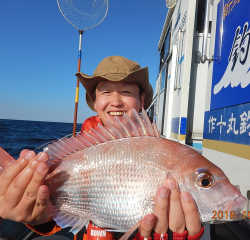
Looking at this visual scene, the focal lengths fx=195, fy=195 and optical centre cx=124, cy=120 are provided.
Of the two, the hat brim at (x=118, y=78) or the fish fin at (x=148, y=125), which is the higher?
the hat brim at (x=118, y=78)

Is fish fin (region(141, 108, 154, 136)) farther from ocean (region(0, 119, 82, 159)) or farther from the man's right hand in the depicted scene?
ocean (region(0, 119, 82, 159))

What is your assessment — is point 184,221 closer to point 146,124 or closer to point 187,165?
point 187,165

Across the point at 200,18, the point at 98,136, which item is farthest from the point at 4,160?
the point at 200,18

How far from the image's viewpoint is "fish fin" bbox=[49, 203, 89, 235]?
56.2 inches

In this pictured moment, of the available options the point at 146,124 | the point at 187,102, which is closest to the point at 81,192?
the point at 146,124

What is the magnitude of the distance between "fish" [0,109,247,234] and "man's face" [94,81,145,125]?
2.28ft

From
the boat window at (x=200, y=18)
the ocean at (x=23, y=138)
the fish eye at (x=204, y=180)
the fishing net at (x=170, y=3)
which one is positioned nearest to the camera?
the fish eye at (x=204, y=180)

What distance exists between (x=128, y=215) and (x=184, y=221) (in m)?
0.38

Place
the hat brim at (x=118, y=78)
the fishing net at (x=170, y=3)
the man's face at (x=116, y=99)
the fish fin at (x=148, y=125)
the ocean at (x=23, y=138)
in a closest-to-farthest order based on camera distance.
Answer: the fish fin at (x=148, y=125) < the hat brim at (x=118, y=78) < the man's face at (x=116, y=99) < the fishing net at (x=170, y=3) < the ocean at (x=23, y=138)

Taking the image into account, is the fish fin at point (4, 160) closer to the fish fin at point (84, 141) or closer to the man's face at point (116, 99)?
the fish fin at point (84, 141)

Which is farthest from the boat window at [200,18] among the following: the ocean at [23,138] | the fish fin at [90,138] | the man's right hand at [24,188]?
the ocean at [23,138]

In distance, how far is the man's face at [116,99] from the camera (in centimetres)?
220

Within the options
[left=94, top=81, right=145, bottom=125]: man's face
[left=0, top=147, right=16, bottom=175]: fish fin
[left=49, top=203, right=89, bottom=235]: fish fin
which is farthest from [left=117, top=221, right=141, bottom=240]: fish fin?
[left=94, top=81, right=145, bottom=125]: man's face

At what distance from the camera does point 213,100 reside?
2174 mm
